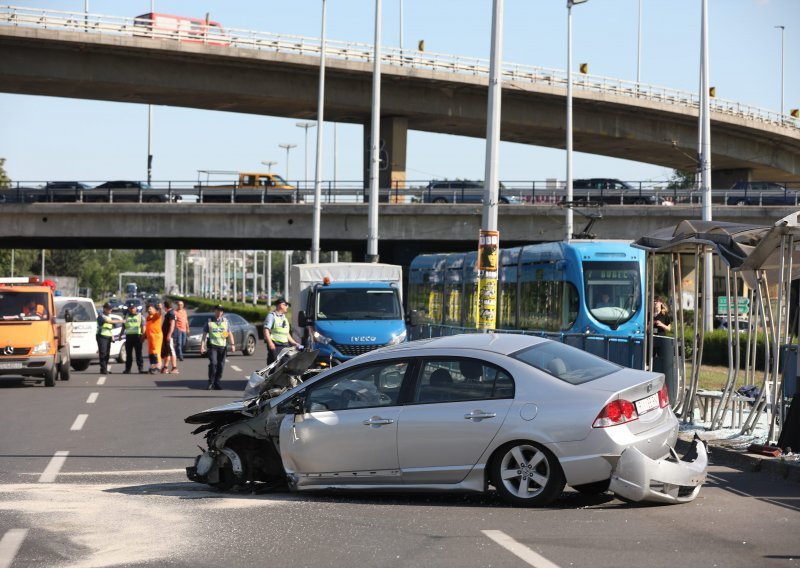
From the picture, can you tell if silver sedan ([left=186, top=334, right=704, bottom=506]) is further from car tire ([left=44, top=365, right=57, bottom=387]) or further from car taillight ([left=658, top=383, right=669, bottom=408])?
car tire ([left=44, top=365, right=57, bottom=387])

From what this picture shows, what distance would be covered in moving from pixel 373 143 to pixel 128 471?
27.7m

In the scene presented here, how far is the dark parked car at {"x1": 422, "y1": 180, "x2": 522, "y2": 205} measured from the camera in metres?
56.8

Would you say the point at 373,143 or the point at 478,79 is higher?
the point at 478,79

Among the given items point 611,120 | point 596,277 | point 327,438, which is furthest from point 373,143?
point 327,438

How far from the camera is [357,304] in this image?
2491cm

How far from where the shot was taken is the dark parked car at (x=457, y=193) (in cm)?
5684

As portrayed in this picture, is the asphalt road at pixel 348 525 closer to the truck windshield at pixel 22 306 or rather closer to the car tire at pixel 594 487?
the car tire at pixel 594 487

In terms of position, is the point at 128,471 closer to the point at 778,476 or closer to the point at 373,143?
the point at 778,476

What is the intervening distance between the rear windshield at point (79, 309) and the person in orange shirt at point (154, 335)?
8.76 feet

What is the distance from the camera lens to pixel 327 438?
10.7 m

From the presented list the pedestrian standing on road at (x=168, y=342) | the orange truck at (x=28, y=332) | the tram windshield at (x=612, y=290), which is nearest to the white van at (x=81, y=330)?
the pedestrian standing on road at (x=168, y=342)

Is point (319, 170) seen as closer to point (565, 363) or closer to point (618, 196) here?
point (618, 196)

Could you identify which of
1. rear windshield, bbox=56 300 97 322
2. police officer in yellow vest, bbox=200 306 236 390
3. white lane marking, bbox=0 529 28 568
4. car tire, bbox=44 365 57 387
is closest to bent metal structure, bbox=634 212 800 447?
white lane marking, bbox=0 529 28 568

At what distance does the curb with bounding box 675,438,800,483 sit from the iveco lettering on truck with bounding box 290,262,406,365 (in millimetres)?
10682
